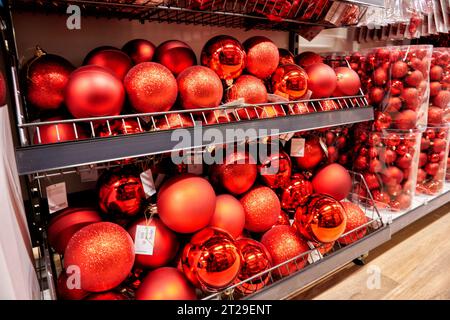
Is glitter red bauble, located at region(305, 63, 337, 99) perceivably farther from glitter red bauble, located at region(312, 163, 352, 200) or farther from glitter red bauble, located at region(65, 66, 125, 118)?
glitter red bauble, located at region(65, 66, 125, 118)

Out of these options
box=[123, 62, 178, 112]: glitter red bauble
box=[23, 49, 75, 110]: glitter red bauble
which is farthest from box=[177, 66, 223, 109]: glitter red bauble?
box=[23, 49, 75, 110]: glitter red bauble

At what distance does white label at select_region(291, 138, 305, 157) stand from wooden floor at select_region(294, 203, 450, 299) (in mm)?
534

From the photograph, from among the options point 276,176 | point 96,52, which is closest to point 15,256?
point 96,52

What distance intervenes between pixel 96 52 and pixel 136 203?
48 cm

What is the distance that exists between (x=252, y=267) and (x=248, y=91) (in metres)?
0.58

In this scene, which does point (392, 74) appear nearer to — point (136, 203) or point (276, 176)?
point (276, 176)

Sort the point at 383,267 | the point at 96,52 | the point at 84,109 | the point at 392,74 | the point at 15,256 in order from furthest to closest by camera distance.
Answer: the point at 392,74
the point at 383,267
the point at 96,52
the point at 84,109
the point at 15,256

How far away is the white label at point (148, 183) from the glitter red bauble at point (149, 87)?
0.76 ft

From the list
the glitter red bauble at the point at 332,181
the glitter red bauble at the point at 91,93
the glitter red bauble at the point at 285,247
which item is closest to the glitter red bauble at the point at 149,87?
the glitter red bauble at the point at 91,93

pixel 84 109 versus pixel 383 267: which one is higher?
pixel 84 109

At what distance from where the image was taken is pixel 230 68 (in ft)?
3.36

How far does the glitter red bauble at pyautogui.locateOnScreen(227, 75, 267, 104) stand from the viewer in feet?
3.33

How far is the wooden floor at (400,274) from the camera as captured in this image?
114 centimetres

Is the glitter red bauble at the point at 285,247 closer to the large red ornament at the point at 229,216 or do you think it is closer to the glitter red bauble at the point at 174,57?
the large red ornament at the point at 229,216
